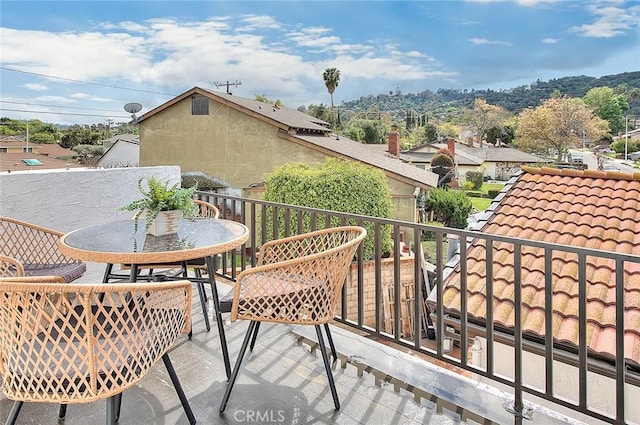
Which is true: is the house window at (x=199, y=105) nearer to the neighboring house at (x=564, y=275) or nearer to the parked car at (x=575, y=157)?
the neighboring house at (x=564, y=275)

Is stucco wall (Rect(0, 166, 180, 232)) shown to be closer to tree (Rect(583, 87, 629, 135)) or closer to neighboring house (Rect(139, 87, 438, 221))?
neighboring house (Rect(139, 87, 438, 221))

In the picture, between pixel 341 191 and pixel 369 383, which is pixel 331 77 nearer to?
pixel 341 191

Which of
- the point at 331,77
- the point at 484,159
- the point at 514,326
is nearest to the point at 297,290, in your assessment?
the point at 514,326

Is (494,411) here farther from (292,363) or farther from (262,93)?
(262,93)

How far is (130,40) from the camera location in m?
19.5

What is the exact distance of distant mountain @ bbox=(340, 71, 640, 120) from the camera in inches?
913

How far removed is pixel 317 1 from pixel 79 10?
902cm

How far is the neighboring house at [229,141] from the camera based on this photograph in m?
13.3

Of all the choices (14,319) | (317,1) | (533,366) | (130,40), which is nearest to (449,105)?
(317,1)

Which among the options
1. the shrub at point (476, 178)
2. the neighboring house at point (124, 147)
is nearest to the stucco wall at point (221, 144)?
the neighboring house at point (124, 147)

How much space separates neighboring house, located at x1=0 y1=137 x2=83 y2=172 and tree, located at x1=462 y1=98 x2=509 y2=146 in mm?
30462

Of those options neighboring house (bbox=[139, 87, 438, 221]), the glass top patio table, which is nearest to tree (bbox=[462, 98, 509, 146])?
neighboring house (bbox=[139, 87, 438, 221])

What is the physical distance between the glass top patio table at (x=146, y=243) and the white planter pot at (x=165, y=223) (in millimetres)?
32

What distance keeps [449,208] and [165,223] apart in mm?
14840
